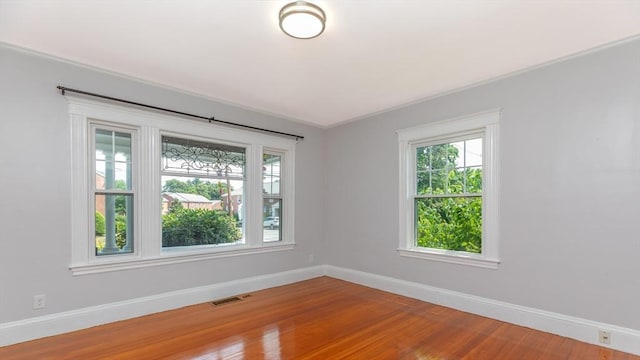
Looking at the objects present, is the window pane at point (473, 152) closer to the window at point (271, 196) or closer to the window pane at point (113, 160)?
the window at point (271, 196)

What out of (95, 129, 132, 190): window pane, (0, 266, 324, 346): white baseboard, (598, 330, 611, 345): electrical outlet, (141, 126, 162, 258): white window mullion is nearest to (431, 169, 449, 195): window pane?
(598, 330, 611, 345): electrical outlet

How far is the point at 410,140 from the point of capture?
420 cm

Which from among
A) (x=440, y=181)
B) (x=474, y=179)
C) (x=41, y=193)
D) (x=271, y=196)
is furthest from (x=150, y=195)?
(x=474, y=179)

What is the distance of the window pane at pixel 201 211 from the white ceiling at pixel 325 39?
123 centimetres

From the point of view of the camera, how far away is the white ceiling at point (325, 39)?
86.7 inches

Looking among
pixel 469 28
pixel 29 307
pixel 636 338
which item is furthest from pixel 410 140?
pixel 29 307

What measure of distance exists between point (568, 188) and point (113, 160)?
4.64 meters

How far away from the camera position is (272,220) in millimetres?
4801

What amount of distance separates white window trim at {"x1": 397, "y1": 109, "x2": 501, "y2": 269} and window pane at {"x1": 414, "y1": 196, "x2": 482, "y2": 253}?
0.29ft

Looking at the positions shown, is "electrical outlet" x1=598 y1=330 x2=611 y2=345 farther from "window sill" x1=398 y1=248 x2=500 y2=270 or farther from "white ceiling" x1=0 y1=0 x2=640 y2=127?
"white ceiling" x1=0 y1=0 x2=640 y2=127

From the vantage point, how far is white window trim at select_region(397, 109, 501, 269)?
3371mm

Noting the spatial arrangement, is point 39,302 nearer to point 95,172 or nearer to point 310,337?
point 95,172

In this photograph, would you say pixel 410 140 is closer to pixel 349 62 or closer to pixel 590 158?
pixel 349 62

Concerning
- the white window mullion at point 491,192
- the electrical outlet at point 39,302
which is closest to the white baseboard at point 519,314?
the white window mullion at point 491,192
